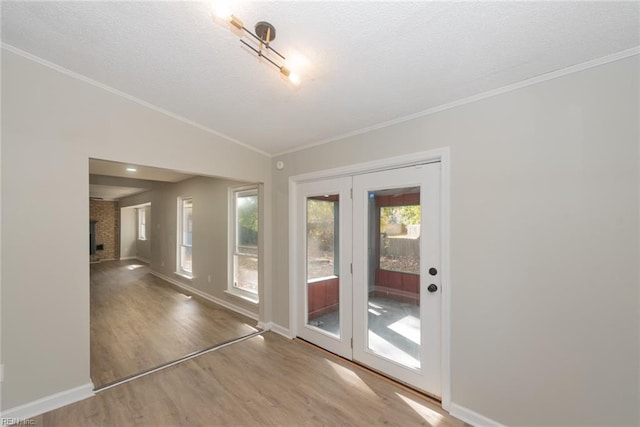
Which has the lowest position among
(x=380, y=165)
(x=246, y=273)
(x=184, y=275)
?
A: (x=184, y=275)

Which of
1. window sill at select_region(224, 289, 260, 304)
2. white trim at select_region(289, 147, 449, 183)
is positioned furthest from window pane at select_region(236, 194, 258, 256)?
white trim at select_region(289, 147, 449, 183)

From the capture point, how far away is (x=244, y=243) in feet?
14.9

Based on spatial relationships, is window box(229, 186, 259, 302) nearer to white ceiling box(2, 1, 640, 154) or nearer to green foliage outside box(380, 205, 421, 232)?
white ceiling box(2, 1, 640, 154)

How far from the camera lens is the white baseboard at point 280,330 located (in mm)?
3454

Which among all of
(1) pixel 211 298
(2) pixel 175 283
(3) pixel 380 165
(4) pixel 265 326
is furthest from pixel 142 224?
(3) pixel 380 165

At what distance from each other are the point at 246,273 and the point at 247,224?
2.71 feet

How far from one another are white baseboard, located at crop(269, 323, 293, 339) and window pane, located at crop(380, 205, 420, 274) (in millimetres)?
1651

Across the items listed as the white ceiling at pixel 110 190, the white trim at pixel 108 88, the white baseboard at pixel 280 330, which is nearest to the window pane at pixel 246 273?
the white baseboard at pixel 280 330

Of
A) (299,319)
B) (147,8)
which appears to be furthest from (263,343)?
(147,8)

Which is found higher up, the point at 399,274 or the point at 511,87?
the point at 511,87

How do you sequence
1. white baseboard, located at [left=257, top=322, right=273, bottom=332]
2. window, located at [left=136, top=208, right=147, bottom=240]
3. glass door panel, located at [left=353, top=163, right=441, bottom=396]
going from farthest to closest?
window, located at [left=136, top=208, right=147, bottom=240] → white baseboard, located at [left=257, top=322, right=273, bottom=332] → glass door panel, located at [left=353, top=163, right=441, bottom=396]

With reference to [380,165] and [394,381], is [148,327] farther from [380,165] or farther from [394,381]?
[380,165]

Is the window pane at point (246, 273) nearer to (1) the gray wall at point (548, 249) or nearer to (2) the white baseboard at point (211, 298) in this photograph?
(2) the white baseboard at point (211, 298)

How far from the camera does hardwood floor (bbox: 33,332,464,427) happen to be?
79.1 inches
